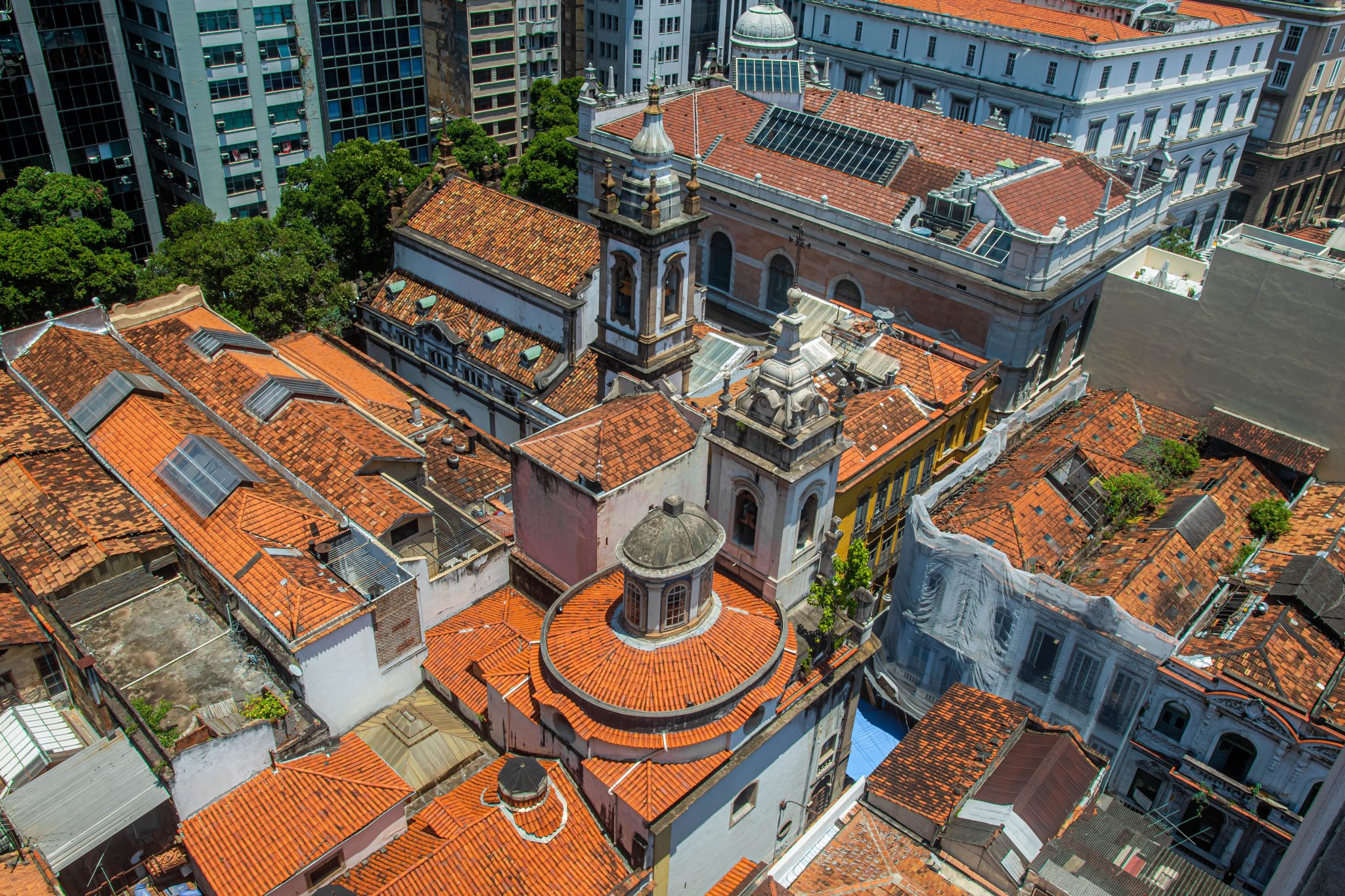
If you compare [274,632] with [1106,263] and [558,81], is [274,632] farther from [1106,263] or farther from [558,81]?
[558,81]

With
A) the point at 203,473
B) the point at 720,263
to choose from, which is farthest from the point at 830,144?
the point at 203,473

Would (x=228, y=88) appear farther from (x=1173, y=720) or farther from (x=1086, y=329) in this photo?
(x=1173, y=720)

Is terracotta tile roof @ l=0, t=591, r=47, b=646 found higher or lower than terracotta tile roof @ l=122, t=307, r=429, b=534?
lower

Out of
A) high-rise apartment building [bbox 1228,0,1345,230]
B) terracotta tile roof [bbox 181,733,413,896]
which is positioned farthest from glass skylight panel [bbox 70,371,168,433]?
Result: high-rise apartment building [bbox 1228,0,1345,230]

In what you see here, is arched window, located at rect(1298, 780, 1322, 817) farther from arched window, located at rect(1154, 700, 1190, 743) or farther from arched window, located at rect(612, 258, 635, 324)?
arched window, located at rect(612, 258, 635, 324)

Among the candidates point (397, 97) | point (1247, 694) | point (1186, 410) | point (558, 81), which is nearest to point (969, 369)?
point (1186, 410)

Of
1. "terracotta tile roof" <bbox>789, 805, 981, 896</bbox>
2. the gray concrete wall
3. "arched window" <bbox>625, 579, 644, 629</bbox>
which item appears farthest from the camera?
the gray concrete wall
